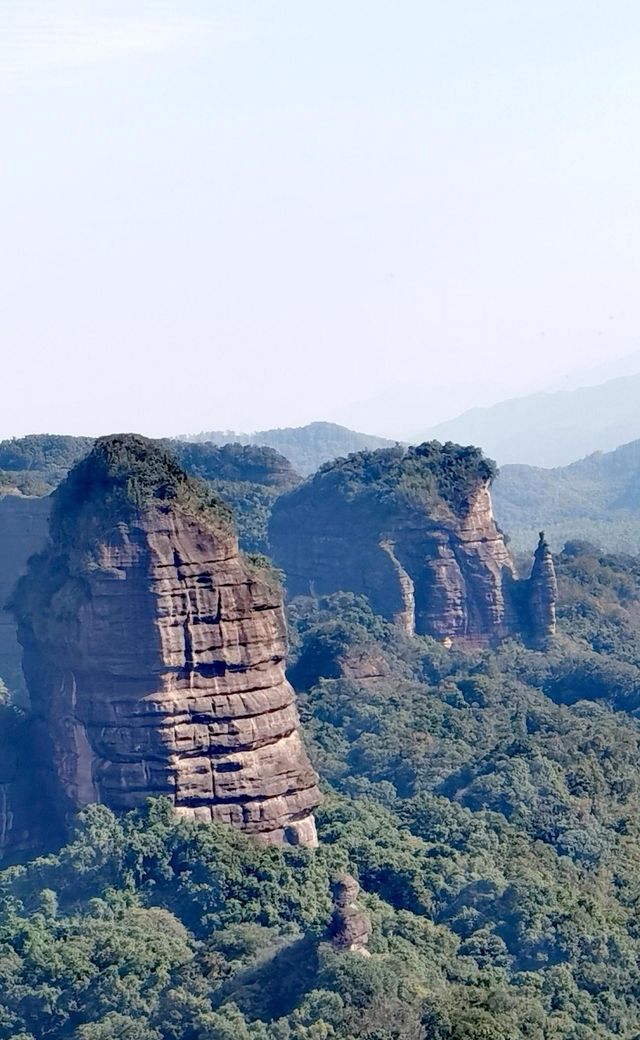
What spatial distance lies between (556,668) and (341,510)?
1346 centimetres

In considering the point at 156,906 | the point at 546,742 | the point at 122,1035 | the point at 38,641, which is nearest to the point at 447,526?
the point at 546,742

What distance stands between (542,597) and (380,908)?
36045 millimetres

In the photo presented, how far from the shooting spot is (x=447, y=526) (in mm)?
84812

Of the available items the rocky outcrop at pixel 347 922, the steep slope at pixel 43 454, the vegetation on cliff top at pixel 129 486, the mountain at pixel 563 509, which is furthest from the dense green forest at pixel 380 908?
the mountain at pixel 563 509

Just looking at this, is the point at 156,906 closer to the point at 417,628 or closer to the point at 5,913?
the point at 5,913

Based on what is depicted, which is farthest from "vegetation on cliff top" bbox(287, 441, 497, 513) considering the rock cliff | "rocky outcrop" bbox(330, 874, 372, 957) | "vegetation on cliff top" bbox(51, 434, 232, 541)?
"rocky outcrop" bbox(330, 874, 372, 957)

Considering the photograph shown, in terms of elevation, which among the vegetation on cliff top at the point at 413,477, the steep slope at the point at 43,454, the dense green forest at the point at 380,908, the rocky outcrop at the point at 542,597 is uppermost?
the steep slope at the point at 43,454

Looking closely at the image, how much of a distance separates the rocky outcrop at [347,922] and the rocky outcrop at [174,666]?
20.9 ft

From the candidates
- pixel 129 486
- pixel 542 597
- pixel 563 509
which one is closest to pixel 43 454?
pixel 542 597

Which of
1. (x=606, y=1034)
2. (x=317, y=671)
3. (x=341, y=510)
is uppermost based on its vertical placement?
(x=341, y=510)

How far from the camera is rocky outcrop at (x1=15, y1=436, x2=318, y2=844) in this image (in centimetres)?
5222

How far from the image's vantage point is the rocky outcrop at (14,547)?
81938 millimetres

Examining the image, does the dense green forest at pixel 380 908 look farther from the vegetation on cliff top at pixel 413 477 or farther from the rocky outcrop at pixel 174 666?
the vegetation on cliff top at pixel 413 477

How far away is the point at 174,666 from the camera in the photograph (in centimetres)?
5228
